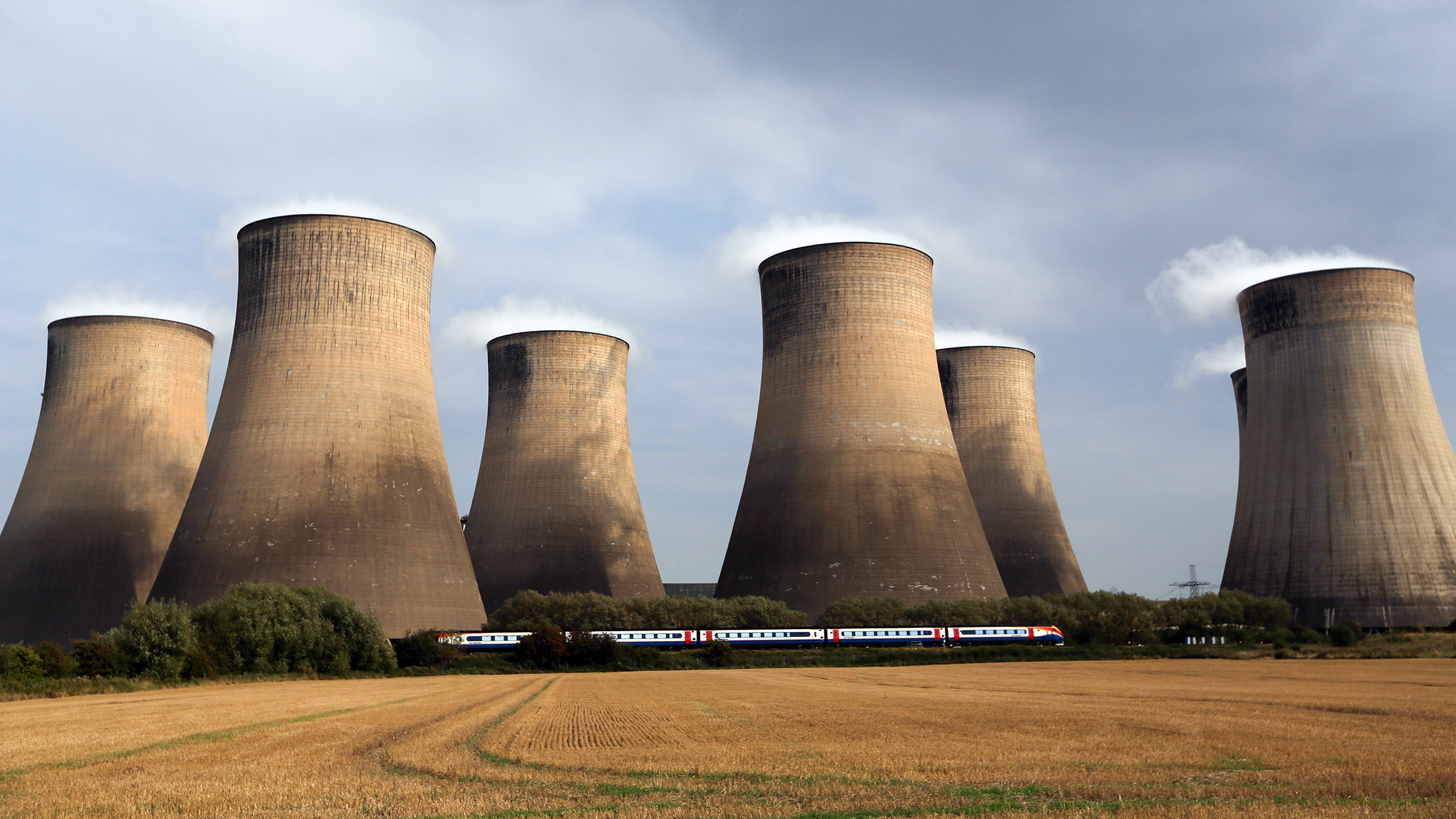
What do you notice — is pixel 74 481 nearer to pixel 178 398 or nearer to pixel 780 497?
pixel 178 398

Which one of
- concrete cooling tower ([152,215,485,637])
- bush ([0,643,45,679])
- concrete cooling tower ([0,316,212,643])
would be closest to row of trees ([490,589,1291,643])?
concrete cooling tower ([152,215,485,637])

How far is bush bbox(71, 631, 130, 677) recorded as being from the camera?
74.6 feet

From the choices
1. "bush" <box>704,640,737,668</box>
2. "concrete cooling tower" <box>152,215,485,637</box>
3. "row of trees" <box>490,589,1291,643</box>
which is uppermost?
"concrete cooling tower" <box>152,215,485,637</box>

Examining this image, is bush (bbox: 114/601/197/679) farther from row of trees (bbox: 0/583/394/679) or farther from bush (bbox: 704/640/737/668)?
bush (bbox: 704/640/737/668)

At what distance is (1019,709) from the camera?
516 inches

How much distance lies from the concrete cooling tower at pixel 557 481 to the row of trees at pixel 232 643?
13035 millimetres

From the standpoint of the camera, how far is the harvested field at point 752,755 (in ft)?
19.9

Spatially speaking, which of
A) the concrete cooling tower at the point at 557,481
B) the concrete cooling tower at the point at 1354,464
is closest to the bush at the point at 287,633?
the concrete cooling tower at the point at 557,481

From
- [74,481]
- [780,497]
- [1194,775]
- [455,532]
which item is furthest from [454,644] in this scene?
[1194,775]

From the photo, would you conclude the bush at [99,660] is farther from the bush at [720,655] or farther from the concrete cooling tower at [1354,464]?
the concrete cooling tower at [1354,464]

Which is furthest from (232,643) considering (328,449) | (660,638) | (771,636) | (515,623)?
(771,636)

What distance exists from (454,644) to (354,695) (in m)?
11.5

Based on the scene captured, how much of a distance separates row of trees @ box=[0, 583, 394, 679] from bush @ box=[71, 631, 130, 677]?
0.04ft

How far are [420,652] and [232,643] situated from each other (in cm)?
496
